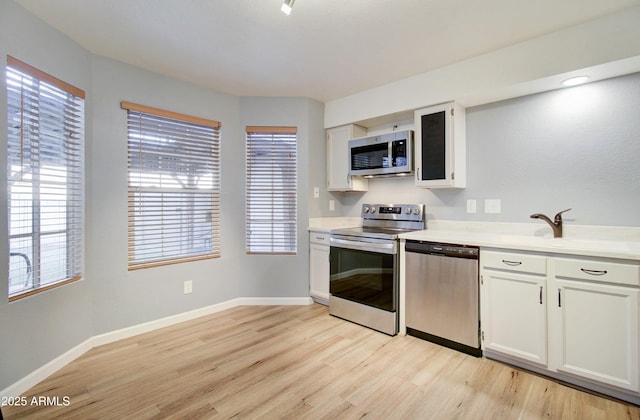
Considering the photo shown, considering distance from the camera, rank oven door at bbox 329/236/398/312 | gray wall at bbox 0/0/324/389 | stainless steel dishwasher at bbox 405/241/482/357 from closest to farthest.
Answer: gray wall at bbox 0/0/324/389 → stainless steel dishwasher at bbox 405/241/482/357 → oven door at bbox 329/236/398/312

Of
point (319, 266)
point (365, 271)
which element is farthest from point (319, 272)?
point (365, 271)

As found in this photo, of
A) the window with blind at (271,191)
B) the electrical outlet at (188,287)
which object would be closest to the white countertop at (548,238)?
the window with blind at (271,191)

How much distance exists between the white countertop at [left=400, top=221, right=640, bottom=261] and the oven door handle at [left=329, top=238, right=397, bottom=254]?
0.47ft

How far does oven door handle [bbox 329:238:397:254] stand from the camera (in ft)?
8.26

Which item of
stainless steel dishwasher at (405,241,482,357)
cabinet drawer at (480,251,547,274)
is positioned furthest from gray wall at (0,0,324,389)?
cabinet drawer at (480,251,547,274)

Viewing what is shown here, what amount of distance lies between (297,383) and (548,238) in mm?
2163

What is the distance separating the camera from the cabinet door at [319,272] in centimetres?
316

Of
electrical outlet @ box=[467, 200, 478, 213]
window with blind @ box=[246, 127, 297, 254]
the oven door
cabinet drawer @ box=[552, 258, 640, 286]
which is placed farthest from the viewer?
window with blind @ box=[246, 127, 297, 254]

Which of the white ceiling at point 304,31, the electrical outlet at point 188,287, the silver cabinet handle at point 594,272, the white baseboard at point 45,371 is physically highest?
the white ceiling at point 304,31

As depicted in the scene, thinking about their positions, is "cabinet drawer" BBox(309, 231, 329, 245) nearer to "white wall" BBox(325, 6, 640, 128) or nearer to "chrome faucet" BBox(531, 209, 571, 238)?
"white wall" BBox(325, 6, 640, 128)

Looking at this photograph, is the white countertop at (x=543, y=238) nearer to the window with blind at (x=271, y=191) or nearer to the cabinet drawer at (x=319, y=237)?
the cabinet drawer at (x=319, y=237)

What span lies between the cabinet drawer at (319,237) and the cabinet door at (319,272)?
0.04m

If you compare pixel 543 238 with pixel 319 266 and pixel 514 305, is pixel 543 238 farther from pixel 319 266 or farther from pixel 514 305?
pixel 319 266

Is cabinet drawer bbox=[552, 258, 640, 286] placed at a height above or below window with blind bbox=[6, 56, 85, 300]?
below
